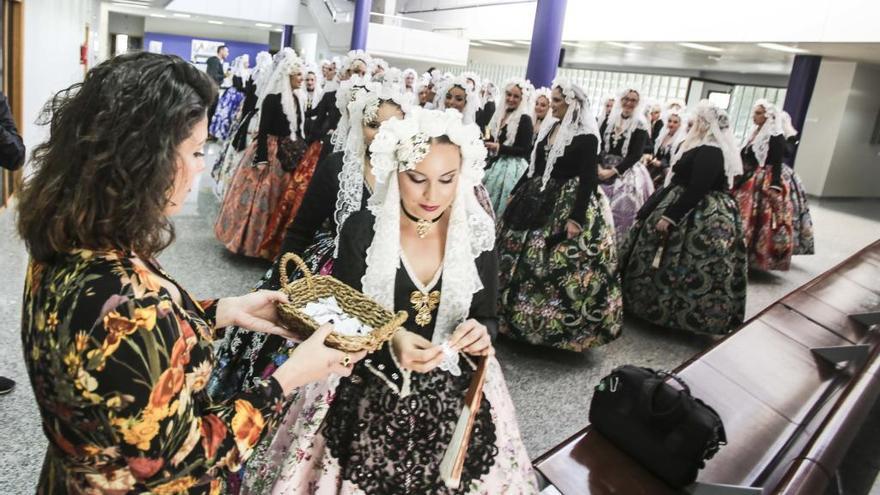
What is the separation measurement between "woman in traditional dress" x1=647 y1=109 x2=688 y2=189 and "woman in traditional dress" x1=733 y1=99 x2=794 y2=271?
0.94m

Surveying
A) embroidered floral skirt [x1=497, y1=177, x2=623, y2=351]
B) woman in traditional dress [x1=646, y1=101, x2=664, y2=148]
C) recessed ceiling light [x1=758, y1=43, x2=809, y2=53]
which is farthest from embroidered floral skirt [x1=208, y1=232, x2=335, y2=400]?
recessed ceiling light [x1=758, y1=43, x2=809, y2=53]

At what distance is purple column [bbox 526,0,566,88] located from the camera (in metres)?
6.18

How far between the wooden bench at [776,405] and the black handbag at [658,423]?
5cm

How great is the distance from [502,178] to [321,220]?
9.54 feet

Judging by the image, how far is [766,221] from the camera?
576cm

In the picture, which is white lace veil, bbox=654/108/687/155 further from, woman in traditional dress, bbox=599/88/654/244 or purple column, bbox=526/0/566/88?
purple column, bbox=526/0/566/88

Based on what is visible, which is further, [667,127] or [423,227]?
[667,127]

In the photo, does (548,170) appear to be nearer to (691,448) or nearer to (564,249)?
(564,249)

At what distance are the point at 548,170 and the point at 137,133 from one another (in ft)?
9.56

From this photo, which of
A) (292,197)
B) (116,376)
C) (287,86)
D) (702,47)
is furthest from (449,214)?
(702,47)

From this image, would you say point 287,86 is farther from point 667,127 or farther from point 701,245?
point 667,127

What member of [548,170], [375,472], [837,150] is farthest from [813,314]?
[837,150]

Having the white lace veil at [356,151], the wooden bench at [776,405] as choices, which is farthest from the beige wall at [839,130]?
the white lace veil at [356,151]

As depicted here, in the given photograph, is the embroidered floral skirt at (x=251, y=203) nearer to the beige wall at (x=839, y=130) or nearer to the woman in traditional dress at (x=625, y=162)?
the woman in traditional dress at (x=625, y=162)
